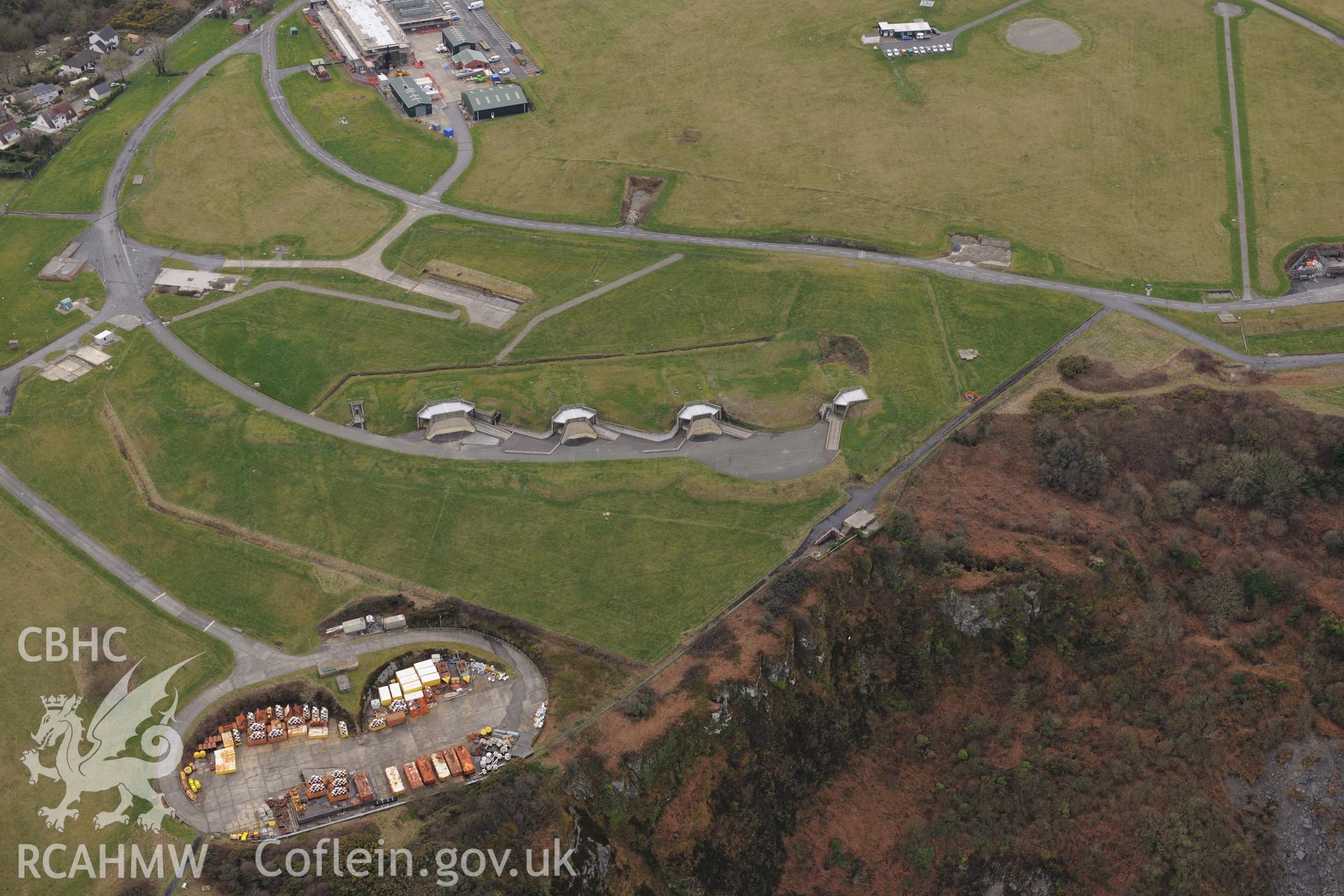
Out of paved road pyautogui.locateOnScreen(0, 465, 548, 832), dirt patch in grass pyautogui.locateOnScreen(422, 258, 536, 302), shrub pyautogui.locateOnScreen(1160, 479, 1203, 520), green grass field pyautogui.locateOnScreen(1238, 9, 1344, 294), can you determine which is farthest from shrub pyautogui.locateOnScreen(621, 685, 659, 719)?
green grass field pyautogui.locateOnScreen(1238, 9, 1344, 294)

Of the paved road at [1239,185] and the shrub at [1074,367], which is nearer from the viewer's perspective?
the shrub at [1074,367]

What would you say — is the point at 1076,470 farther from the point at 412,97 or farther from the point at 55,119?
the point at 55,119

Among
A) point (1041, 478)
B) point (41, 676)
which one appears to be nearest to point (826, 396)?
point (1041, 478)

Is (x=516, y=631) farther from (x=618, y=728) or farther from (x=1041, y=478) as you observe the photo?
(x=1041, y=478)

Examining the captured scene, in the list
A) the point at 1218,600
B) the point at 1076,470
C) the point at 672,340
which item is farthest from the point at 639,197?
the point at 1218,600

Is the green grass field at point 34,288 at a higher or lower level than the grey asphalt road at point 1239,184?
higher

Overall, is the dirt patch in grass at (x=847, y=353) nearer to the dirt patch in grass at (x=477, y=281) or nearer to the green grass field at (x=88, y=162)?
the dirt patch in grass at (x=477, y=281)

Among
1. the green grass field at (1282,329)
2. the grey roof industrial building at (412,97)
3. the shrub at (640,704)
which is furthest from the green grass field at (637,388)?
the grey roof industrial building at (412,97)
